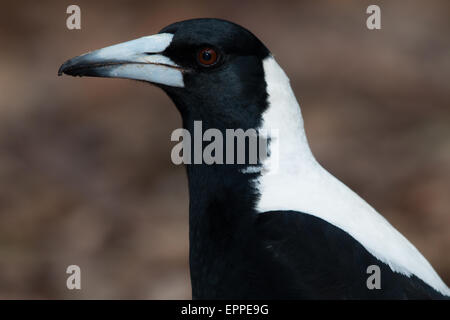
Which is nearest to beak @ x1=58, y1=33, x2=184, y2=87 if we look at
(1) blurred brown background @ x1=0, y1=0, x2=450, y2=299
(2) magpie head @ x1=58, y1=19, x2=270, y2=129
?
(2) magpie head @ x1=58, y1=19, x2=270, y2=129

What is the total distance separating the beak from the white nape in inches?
12.3

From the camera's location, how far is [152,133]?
21.5 feet

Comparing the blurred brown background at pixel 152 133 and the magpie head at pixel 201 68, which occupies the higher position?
the blurred brown background at pixel 152 133

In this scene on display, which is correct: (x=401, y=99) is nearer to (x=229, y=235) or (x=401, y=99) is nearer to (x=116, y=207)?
(x=116, y=207)

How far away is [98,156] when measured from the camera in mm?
6355

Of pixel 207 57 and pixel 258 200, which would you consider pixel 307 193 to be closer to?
pixel 258 200

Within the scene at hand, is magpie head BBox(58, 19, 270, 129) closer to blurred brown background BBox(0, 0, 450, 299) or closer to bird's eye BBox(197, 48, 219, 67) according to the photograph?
bird's eye BBox(197, 48, 219, 67)

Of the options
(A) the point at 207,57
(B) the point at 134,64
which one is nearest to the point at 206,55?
(A) the point at 207,57

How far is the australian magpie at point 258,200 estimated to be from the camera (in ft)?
7.93

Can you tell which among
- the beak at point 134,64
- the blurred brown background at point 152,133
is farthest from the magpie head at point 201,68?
the blurred brown background at point 152,133

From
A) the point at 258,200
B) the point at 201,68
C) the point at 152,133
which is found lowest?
the point at 258,200

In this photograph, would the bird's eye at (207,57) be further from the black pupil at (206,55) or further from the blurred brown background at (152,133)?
the blurred brown background at (152,133)

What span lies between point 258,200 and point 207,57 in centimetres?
48
